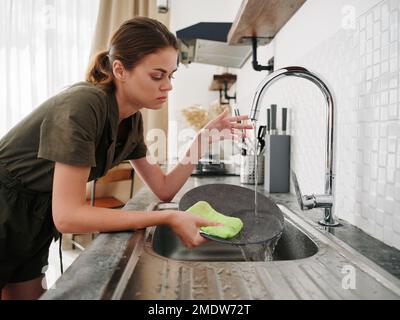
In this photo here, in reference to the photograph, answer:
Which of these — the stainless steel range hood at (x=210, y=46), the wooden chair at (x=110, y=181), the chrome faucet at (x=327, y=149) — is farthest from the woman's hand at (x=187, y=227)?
the wooden chair at (x=110, y=181)

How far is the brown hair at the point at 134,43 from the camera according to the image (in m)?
0.88

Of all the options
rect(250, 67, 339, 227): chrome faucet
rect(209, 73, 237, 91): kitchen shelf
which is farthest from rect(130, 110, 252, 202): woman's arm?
rect(209, 73, 237, 91): kitchen shelf

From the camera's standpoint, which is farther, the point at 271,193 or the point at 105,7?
the point at 105,7

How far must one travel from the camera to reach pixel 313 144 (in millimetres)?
1078

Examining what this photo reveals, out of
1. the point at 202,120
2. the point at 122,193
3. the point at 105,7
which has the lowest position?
the point at 122,193

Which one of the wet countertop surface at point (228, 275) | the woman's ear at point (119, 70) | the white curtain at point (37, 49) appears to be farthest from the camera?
the white curtain at point (37, 49)

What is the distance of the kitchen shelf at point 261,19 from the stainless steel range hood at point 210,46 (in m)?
0.28

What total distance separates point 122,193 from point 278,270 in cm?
269

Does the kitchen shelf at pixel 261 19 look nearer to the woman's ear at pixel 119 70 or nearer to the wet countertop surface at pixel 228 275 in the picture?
the woman's ear at pixel 119 70

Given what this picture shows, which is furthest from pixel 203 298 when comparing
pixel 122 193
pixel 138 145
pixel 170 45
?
pixel 122 193

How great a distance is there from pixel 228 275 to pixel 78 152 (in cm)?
39

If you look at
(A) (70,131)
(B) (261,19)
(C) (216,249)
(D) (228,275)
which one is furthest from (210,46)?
(D) (228,275)

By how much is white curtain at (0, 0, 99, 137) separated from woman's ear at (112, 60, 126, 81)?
2279 millimetres
